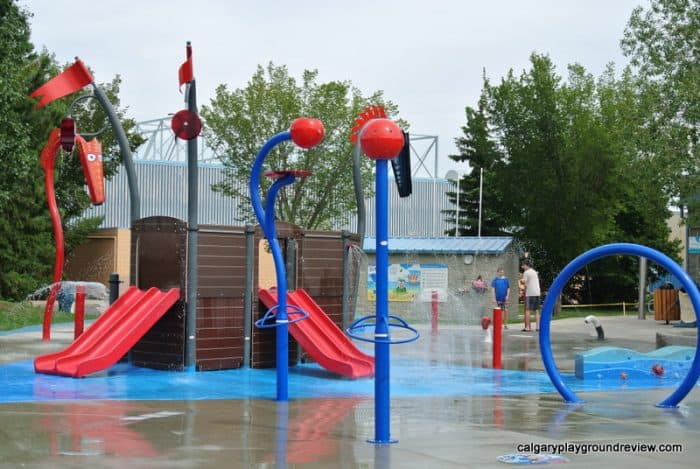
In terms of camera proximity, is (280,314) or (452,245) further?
(452,245)

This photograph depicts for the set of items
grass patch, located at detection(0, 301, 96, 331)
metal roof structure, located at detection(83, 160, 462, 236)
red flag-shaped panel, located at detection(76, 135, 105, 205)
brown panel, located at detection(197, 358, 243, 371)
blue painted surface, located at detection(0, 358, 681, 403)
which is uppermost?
metal roof structure, located at detection(83, 160, 462, 236)

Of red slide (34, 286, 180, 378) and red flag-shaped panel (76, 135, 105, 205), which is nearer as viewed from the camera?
red slide (34, 286, 180, 378)

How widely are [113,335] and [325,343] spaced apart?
3048mm

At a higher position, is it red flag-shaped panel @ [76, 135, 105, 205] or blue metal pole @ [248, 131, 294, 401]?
red flag-shaped panel @ [76, 135, 105, 205]

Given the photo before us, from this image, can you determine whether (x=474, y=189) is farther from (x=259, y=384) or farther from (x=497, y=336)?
(x=259, y=384)

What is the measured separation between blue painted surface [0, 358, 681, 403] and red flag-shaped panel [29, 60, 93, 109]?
4.59 meters

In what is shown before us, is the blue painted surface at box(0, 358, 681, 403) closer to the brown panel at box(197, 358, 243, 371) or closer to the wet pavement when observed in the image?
the wet pavement

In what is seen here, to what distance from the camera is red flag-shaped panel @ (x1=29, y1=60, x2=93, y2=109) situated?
16.4m

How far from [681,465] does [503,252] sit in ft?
82.7

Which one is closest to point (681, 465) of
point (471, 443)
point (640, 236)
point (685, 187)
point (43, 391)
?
point (471, 443)

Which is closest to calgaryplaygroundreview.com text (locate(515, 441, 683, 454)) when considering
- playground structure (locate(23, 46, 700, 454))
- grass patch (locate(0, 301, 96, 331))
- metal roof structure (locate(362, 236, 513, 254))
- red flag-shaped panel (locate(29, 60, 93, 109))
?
playground structure (locate(23, 46, 700, 454))

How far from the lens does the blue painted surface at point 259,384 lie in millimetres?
11734

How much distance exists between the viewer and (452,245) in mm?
33469

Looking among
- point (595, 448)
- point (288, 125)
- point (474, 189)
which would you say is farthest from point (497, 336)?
point (474, 189)
